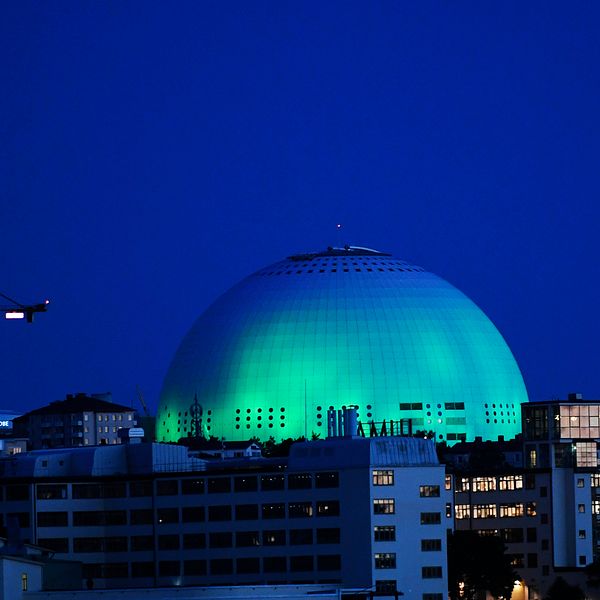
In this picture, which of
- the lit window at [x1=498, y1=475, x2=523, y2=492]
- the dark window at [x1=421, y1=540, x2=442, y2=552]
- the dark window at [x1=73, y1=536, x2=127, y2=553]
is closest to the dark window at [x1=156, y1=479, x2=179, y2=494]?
the dark window at [x1=73, y1=536, x2=127, y2=553]

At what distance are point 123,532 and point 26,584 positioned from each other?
23.3 metres

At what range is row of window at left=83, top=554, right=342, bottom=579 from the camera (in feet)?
481

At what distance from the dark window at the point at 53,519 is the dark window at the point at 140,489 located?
10.8 feet

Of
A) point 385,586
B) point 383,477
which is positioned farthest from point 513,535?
point 385,586

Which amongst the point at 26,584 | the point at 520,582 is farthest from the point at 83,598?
the point at 520,582

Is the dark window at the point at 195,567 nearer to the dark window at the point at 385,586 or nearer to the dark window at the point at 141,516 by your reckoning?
the dark window at the point at 141,516

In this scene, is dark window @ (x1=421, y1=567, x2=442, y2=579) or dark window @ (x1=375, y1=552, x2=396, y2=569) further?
dark window @ (x1=421, y1=567, x2=442, y2=579)

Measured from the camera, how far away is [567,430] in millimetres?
177500

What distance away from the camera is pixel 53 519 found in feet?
504

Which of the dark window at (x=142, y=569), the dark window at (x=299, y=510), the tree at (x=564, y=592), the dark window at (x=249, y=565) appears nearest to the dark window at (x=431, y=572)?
the dark window at (x=299, y=510)

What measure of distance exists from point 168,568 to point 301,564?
23.0 ft

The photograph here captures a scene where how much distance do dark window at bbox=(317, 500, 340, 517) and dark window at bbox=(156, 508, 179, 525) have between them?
772 cm

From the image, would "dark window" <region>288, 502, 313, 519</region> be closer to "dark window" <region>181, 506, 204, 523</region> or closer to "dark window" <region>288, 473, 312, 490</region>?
"dark window" <region>288, 473, 312, 490</region>

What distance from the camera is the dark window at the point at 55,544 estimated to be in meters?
152
